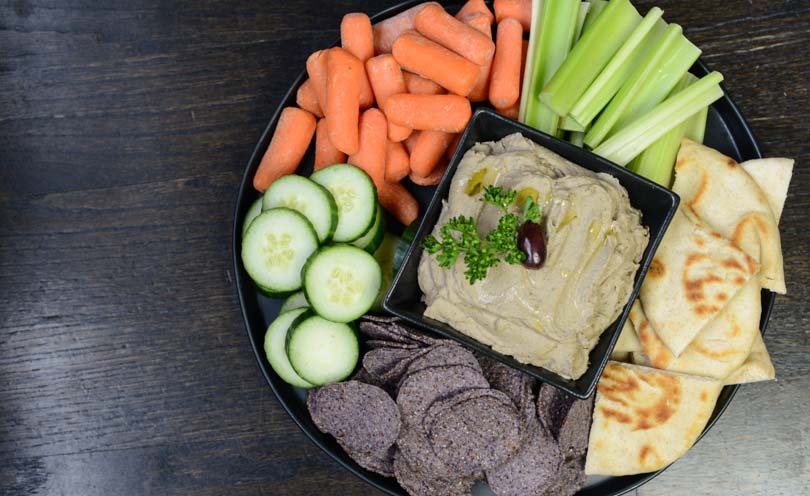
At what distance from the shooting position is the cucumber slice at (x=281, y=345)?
2.59 metres

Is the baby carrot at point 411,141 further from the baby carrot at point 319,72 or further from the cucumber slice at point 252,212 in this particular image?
the cucumber slice at point 252,212

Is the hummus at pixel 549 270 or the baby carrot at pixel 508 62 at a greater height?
the baby carrot at pixel 508 62

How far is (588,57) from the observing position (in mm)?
2445

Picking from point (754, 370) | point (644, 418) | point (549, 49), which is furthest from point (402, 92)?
point (754, 370)

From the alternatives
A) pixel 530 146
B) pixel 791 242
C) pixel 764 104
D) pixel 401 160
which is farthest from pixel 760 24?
pixel 401 160

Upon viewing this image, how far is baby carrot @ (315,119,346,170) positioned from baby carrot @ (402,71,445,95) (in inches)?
13.6

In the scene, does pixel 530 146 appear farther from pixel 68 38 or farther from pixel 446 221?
pixel 68 38

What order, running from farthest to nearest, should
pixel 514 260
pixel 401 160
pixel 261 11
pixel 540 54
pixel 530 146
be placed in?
pixel 261 11 → pixel 401 160 → pixel 540 54 → pixel 530 146 → pixel 514 260

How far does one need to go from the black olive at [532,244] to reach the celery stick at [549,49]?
2.10 ft

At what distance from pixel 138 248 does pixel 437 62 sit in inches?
56.9

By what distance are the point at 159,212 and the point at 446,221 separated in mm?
1324

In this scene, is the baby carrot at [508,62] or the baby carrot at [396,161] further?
the baby carrot at [396,161]

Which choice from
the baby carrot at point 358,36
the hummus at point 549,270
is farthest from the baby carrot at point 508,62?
the baby carrot at point 358,36

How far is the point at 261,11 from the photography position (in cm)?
289
